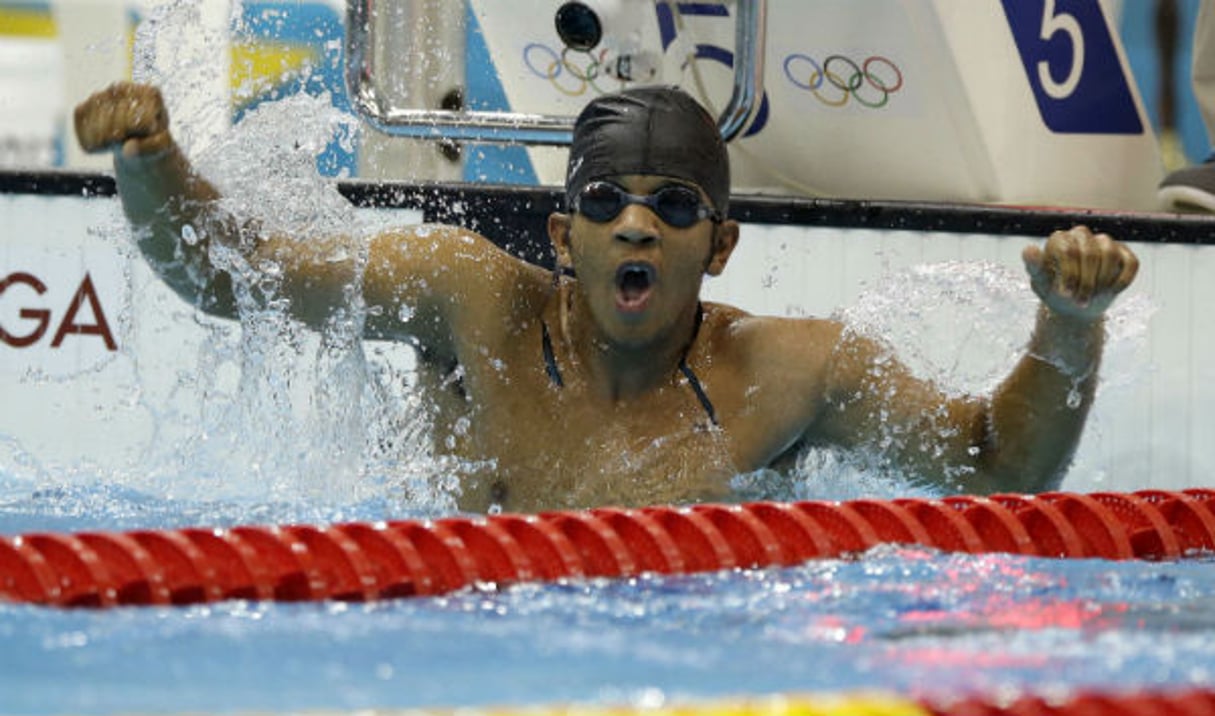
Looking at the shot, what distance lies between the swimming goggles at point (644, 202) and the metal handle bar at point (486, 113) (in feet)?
2.91

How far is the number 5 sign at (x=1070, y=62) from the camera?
14.0 feet

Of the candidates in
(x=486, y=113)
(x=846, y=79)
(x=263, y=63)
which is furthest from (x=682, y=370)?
(x=263, y=63)

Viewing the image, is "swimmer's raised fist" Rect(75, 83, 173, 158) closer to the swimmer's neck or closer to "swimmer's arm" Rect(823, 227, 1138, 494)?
the swimmer's neck

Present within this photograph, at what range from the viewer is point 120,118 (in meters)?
2.65

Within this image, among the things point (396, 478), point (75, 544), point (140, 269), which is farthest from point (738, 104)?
point (75, 544)

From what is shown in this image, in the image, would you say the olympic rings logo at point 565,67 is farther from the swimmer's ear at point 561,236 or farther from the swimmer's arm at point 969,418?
the swimmer's arm at point 969,418

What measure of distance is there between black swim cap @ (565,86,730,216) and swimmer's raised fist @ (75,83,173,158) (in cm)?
64

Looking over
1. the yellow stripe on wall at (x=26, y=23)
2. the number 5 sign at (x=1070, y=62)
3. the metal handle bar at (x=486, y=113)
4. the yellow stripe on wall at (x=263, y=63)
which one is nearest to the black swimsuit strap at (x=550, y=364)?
the metal handle bar at (x=486, y=113)

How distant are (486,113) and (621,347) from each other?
3.37 feet

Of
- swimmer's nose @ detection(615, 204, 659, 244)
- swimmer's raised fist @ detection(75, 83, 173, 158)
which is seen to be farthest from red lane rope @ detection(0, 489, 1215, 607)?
swimmer's raised fist @ detection(75, 83, 173, 158)

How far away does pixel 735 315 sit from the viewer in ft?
10.0

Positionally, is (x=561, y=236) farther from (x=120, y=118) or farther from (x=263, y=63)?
(x=263, y=63)

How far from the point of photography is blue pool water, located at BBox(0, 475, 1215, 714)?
1589 mm

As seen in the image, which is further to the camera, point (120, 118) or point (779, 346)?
point (779, 346)
